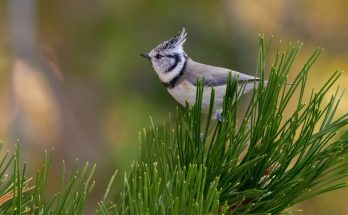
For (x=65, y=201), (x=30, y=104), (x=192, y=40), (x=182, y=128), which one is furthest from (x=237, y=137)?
(x=30, y=104)

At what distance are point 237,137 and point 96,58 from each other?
414cm

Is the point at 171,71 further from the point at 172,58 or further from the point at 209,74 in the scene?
the point at 209,74

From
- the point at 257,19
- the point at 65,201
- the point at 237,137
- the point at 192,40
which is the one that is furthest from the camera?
the point at 257,19

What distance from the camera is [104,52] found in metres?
5.02

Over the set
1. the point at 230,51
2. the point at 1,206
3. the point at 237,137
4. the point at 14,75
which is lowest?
the point at 1,206

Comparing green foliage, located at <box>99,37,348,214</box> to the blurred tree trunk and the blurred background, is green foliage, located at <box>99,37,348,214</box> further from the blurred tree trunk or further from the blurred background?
the blurred tree trunk

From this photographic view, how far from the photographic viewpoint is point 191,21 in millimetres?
5211

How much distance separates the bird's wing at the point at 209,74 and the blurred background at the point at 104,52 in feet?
6.56

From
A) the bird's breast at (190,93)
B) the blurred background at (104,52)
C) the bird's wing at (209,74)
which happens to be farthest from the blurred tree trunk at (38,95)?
the bird's breast at (190,93)

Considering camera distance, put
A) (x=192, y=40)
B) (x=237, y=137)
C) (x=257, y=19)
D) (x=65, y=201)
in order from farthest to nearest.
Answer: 1. (x=257, y=19)
2. (x=192, y=40)
3. (x=237, y=137)
4. (x=65, y=201)

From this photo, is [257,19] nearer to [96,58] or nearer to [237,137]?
[96,58]

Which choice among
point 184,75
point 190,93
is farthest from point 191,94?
point 184,75

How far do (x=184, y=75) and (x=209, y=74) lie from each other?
0.15 m

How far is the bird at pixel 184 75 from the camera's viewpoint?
1877 mm
